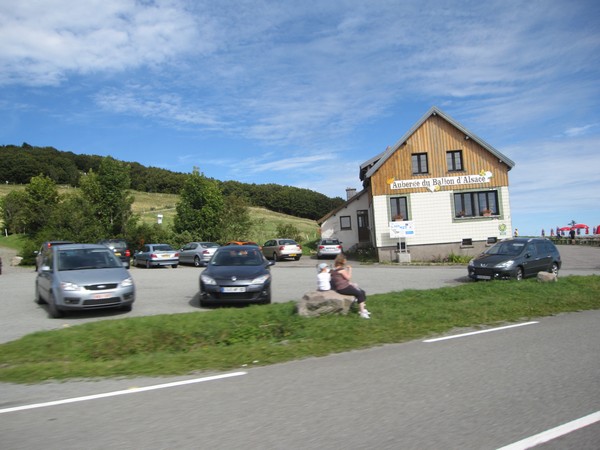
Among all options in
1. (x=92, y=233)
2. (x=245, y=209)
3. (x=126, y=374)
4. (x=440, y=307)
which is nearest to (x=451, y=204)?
(x=245, y=209)

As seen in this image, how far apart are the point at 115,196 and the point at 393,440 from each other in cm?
3783

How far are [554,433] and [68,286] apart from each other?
969cm

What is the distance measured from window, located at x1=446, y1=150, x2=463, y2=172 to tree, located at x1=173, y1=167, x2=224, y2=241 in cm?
1868

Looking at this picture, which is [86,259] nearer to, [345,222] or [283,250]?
[283,250]

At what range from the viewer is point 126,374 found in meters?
6.07

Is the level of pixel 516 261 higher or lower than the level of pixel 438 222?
lower

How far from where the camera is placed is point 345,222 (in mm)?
42469

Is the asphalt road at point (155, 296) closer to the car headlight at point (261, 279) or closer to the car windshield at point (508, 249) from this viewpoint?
the car headlight at point (261, 279)

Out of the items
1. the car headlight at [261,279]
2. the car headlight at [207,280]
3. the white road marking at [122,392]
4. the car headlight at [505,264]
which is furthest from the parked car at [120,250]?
the white road marking at [122,392]

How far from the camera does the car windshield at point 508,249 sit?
1658cm

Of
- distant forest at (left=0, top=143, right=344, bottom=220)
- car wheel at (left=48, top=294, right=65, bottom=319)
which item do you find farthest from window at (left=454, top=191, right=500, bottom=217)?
distant forest at (left=0, top=143, right=344, bottom=220)

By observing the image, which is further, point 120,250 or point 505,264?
point 120,250

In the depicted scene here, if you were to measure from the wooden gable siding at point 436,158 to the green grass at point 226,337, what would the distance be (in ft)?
64.5

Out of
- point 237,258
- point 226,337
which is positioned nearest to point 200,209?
point 237,258
